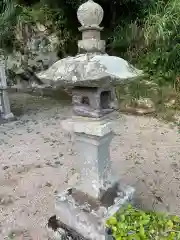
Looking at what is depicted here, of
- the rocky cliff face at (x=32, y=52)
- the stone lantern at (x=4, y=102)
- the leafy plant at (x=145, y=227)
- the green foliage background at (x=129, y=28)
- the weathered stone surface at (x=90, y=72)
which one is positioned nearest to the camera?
the leafy plant at (x=145, y=227)

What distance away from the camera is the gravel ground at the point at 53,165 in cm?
220

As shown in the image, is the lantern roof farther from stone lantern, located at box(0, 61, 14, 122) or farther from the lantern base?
stone lantern, located at box(0, 61, 14, 122)

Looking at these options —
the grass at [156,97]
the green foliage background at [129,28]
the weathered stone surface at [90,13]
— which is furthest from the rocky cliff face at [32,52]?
the weathered stone surface at [90,13]

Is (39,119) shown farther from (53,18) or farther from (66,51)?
(53,18)

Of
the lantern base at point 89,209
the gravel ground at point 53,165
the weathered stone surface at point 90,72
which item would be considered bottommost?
the gravel ground at point 53,165

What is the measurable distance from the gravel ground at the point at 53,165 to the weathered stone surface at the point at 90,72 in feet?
1.27

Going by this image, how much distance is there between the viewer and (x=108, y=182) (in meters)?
1.77

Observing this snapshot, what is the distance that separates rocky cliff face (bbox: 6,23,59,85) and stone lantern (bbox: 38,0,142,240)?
4446 mm

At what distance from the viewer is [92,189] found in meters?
1.72

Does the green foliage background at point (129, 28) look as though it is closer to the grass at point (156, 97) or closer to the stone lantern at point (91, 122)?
the grass at point (156, 97)

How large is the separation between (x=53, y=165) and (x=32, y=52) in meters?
3.63

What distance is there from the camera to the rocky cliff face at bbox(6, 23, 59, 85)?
5645 millimetres

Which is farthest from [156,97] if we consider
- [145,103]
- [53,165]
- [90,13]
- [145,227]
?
[145,227]

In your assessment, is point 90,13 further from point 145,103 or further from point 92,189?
point 145,103
